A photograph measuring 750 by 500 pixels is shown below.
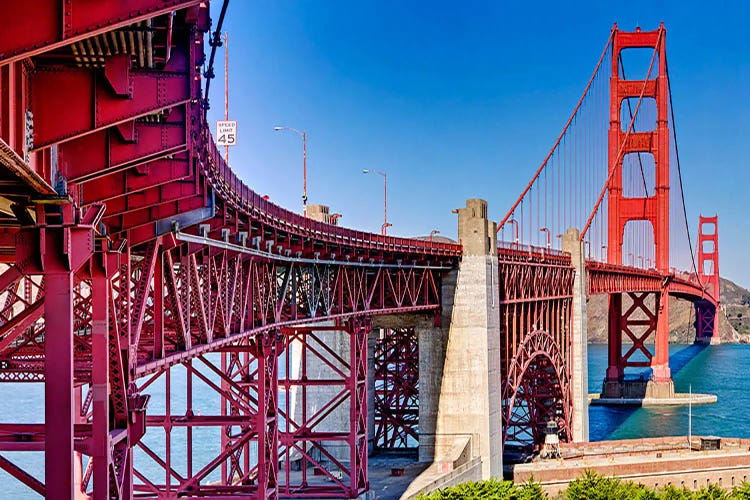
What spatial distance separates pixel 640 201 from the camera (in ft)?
286

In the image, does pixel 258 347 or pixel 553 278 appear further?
pixel 553 278

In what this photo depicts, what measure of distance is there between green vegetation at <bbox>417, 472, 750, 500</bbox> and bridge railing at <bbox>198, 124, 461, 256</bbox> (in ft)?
22.1

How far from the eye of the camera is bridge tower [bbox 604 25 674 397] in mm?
80000

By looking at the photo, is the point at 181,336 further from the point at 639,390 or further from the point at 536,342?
the point at 639,390

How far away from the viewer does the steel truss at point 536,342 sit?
42.3 meters

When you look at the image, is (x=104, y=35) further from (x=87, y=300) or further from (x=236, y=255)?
(x=87, y=300)

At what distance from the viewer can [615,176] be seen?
8744 cm

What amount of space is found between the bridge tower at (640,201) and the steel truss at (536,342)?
1064 inches

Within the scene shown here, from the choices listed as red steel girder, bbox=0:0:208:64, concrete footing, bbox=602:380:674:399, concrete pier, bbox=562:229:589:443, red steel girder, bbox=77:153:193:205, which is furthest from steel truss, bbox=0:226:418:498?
concrete footing, bbox=602:380:674:399

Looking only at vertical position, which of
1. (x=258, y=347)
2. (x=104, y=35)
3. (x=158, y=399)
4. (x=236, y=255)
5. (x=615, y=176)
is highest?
(x=615, y=176)

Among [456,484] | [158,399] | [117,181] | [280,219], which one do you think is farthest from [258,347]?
[158,399]

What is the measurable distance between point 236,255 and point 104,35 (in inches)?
481

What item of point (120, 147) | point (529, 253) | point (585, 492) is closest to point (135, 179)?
point (120, 147)

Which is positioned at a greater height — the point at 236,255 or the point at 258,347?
the point at 236,255
